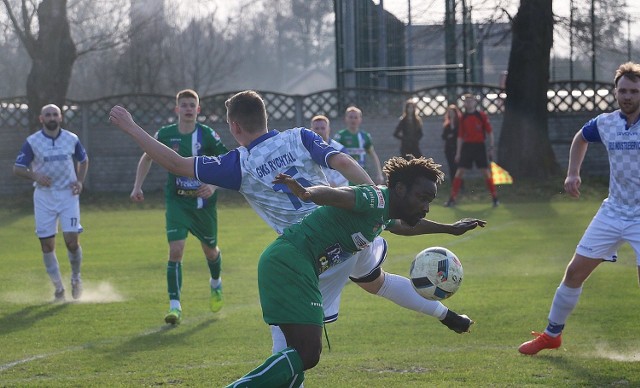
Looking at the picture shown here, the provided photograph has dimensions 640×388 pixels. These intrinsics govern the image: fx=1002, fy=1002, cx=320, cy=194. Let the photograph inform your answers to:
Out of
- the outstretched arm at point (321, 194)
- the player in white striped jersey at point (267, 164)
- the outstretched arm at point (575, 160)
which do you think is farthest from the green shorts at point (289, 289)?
the outstretched arm at point (575, 160)

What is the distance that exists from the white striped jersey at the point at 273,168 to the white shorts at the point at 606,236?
2.22m

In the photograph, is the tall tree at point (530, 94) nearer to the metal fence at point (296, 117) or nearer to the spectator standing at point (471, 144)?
the metal fence at point (296, 117)

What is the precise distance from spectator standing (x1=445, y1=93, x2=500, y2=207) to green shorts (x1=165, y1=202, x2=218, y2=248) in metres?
11.1

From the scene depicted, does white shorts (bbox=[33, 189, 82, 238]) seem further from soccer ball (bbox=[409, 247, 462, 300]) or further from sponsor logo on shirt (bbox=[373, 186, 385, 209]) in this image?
→ sponsor logo on shirt (bbox=[373, 186, 385, 209])

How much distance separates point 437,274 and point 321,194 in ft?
4.84

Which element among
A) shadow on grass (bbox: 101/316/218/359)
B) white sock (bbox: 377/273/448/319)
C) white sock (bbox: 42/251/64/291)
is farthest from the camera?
white sock (bbox: 42/251/64/291)

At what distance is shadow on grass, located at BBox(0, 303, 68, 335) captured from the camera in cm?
919

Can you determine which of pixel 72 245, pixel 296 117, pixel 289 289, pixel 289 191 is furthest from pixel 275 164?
pixel 296 117

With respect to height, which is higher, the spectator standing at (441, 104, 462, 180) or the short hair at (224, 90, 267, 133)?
the short hair at (224, 90, 267, 133)

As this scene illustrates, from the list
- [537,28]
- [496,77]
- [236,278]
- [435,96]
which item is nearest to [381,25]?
[435,96]

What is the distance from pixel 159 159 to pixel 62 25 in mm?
20051

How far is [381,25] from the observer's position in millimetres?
28531

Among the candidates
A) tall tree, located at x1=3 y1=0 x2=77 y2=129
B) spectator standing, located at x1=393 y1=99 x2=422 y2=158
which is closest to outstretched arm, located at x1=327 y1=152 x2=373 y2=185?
spectator standing, located at x1=393 y1=99 x2=422 y2=158

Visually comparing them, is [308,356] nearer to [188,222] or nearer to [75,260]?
[188,222]
